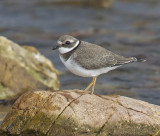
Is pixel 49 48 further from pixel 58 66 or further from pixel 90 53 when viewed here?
pixel 90 53

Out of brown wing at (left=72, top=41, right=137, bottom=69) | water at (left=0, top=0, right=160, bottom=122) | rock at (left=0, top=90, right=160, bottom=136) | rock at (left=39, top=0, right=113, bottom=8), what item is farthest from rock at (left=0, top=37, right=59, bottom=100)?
rock at (left=39, top=0, right=113, bottom=8)

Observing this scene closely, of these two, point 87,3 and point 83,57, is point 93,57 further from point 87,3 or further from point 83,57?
point 87,3

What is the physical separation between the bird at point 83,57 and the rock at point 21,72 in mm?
2315

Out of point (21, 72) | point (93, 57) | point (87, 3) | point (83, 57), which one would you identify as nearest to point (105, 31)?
point (87, 3)

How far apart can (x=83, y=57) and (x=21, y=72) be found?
2.61 metres

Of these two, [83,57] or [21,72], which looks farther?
[21,72]

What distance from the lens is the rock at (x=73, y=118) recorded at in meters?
6.94

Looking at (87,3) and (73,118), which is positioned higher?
(73,118)

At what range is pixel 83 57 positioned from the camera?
25.8ft

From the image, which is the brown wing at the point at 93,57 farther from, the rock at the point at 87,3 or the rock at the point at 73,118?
the rock at the point at 87,3

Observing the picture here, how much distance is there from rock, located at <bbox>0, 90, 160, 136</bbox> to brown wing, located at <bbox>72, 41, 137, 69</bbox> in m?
0.77

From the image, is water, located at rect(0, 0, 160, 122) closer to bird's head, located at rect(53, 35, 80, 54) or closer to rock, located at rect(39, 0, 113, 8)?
rock, located at rect(39, 0, 113, 8)

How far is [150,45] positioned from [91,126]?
828cm

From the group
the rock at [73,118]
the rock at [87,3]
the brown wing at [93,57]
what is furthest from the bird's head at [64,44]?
the rock at [87,3]
